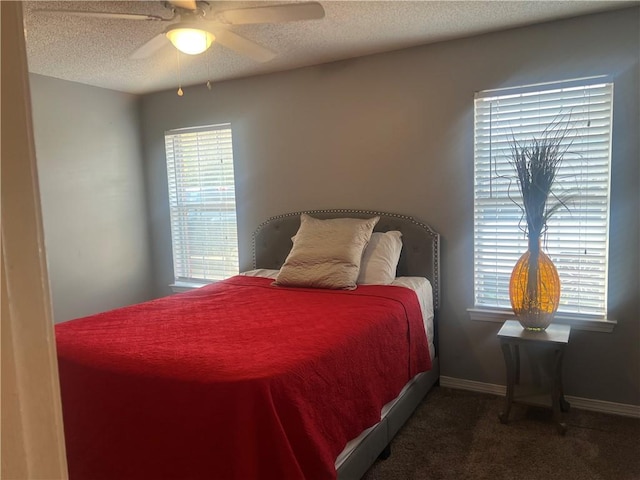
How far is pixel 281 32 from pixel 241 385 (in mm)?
2218

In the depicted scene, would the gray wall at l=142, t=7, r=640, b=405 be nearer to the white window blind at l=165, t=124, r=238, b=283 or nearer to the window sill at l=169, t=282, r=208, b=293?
the white window blind at l=165, t=124, r=238, b=283

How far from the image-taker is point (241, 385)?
1.63m

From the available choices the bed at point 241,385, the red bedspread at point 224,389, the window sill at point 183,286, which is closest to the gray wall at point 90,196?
the window sill at point 183,286

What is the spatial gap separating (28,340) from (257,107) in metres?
3.75

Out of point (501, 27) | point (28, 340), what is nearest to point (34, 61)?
point (501, 27)

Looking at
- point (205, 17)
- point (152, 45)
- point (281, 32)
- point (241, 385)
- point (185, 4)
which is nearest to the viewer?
point (241, 385)

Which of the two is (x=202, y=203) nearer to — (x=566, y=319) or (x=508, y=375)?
(x=508, y=375)

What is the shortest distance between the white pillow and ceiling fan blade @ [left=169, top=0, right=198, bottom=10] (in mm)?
1851

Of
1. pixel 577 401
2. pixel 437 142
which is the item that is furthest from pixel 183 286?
pixel 577 401

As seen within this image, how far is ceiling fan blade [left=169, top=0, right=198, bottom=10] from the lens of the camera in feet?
6.81

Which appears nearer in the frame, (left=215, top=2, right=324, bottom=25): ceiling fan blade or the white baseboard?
(left=215, top=2, right=324, bottom=25): ceiling fan blade

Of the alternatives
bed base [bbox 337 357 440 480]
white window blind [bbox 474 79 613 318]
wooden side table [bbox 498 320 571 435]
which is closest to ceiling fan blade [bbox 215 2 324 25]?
white window blind [bbox 474 79 613 318]

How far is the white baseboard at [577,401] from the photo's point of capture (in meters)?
2.88

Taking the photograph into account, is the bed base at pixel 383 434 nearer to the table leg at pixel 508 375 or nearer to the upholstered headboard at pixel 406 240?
the table leg at pixel 508 375
